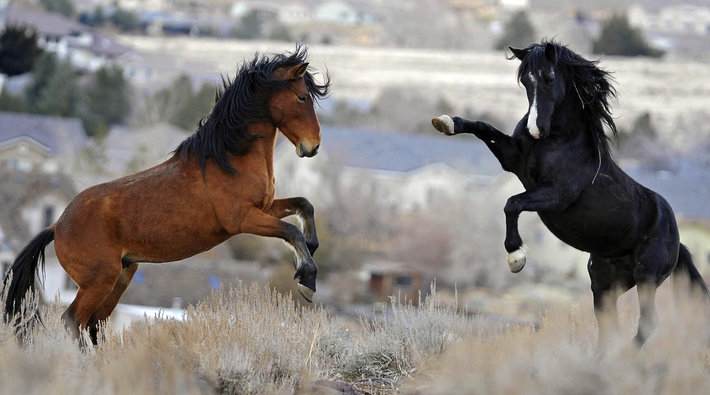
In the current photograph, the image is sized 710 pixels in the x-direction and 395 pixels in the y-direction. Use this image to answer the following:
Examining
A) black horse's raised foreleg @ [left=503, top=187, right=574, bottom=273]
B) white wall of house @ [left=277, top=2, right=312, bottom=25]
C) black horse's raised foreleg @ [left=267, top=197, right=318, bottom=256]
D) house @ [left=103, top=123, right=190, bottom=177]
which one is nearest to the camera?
black horse's raised foreleg @ [left=503, top=187, right=574, bottom=273]

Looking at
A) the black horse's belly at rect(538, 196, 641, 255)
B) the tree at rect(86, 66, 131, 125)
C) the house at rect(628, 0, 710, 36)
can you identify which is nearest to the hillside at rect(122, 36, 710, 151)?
the tree at rect(86, 66, 131, 125)

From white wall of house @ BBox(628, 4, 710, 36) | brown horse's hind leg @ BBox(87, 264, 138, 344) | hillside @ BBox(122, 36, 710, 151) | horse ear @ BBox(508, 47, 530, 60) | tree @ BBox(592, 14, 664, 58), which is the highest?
white wall of house @ BBox(628, 4, 710, 36)

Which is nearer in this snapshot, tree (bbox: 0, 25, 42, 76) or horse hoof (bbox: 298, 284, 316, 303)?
horse hoof (bbox: 298, 284, 316, 303)

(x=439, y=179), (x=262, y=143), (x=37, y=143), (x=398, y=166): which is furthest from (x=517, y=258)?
(x=398, y=166)

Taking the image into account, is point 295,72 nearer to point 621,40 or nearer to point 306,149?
point 306,149

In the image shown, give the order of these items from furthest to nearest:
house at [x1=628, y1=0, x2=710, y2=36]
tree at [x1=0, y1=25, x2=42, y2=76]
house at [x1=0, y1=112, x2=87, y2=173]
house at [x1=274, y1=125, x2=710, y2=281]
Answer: house at [x1=628, y1=0, x2=710, y2=36] → tree at [x1=0, y1=25, x2=42, y2=76] → house at [x1=0, y1=112, x2=87, y2=173] → house at [x1=274, y1=125, x2=710, y2=281]

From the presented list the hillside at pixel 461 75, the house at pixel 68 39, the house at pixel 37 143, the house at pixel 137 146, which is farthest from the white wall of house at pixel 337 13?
the house at pixel 37 143

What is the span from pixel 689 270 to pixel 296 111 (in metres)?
3.08

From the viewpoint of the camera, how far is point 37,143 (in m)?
64.9

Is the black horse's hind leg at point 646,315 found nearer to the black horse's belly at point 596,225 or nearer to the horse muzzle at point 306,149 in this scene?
the black horse's belly at point 596,225

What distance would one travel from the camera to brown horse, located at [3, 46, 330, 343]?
28.0ft

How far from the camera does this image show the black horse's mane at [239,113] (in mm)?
8633

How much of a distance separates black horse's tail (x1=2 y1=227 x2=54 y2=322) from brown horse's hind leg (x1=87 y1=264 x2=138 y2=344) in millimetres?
487

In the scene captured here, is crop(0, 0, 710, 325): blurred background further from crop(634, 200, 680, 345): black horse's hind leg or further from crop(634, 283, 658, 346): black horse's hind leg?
crop(634, 283, 658, 346): black horse's hind leg
